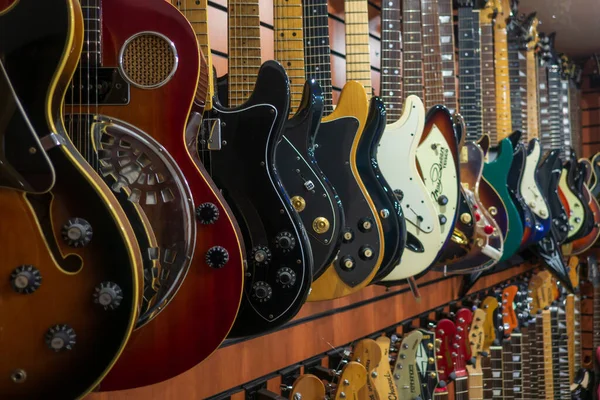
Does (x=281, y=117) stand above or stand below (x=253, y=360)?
above

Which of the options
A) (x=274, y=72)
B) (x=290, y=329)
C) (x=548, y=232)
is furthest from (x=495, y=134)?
(x=274, y=72)

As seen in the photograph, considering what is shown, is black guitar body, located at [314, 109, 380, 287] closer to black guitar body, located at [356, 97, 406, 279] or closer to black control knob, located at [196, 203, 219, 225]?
black guitar body, located at [356, 97, 406, 279]

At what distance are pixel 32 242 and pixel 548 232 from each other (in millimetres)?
2536

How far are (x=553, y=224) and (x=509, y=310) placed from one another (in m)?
0.43

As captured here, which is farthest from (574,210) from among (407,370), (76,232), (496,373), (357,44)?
(76,232)

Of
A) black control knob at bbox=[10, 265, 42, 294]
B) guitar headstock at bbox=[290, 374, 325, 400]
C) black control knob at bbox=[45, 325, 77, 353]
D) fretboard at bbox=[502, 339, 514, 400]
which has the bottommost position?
fretboard at bbox=[502, 339, 514, 400]

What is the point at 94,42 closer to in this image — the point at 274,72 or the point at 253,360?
the point at 274,72

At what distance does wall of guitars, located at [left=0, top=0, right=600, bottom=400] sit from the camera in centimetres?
87

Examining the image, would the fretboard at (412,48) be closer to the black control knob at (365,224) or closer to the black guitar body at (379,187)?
the black guitar body at (379,187)

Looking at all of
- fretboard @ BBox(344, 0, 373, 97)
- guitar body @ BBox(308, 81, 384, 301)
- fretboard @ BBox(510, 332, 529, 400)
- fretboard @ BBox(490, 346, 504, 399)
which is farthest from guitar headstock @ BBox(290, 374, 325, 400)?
fretboard @ BBox(510, 332, 529, 400)

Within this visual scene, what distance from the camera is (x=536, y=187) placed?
2770 mm

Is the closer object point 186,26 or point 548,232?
point 186,26

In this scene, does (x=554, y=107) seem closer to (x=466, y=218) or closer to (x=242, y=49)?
(x=466, y=218)

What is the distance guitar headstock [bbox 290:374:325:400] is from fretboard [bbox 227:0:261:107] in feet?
2.24
